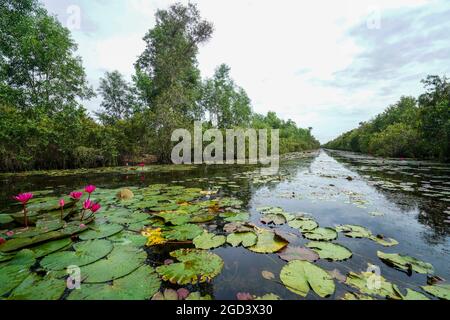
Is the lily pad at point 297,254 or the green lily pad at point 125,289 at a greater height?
the green lily pad at point 125,289

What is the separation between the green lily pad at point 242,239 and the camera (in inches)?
110

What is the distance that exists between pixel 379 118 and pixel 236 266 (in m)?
56.6

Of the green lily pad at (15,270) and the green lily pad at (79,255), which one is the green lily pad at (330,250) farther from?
the green lily pad at (15,270)

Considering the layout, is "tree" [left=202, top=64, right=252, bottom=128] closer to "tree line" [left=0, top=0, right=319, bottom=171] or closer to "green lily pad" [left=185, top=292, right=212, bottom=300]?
"tree line" [left=0, top=0, right=319, bottom=171]

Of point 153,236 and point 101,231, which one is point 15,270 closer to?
point 101,231

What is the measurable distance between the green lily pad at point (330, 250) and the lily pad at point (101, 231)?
2794 mm

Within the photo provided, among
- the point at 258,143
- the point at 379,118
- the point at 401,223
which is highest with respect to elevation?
the point at 379,118

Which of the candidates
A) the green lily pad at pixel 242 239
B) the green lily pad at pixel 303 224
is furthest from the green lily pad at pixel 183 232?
the green lily pad at pixel 303 224

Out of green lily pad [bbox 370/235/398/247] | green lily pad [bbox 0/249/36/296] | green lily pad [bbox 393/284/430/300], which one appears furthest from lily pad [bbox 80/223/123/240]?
green lily pad [bbox 370/235/398/247]
